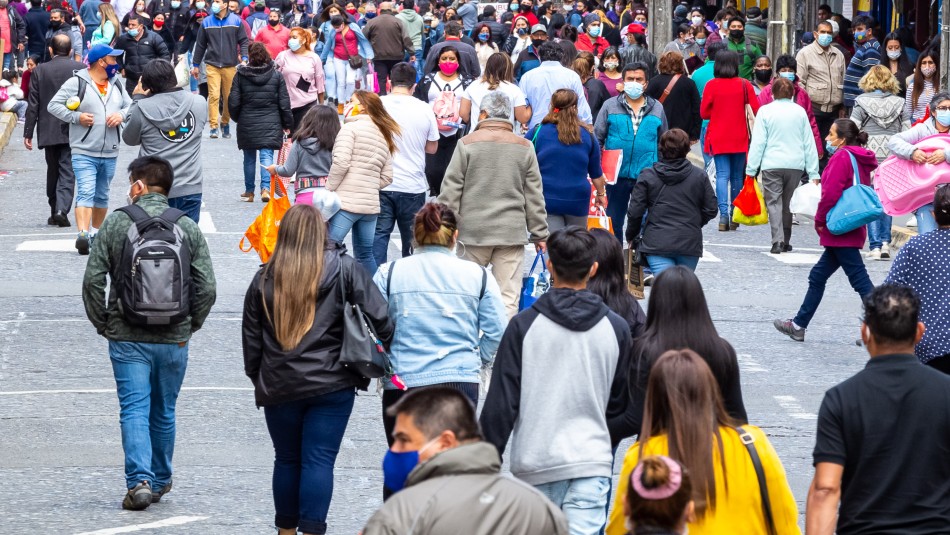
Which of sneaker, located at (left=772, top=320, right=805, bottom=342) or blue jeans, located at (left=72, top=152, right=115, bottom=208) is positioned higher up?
blue jeans, located at (left=72, top=152, right=115, bottom=208)

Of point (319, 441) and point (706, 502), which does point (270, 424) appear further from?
point (706, 502)

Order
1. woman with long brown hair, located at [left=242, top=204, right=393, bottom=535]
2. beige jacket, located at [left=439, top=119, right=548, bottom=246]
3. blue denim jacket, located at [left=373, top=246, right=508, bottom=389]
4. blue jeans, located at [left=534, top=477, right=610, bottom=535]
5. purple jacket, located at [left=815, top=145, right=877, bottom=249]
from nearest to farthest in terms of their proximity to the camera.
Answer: blue jeans, located at [left=534, top=477, right=610, bottom=535] < woman with long brown hair, located at [left=242, top=204, right=393, bottom=535] < blue denim jacket, located at [left=373, top=246, right=508, bottom=389] < beige jacket, located at [left=439, top=119, right=548, bottom=246] < purple jacket, located at [left=815, top=145, right=877, bottom=249]

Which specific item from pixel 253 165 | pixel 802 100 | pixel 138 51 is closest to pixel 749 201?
pixel 802 100

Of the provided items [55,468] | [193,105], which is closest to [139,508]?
[55,468]

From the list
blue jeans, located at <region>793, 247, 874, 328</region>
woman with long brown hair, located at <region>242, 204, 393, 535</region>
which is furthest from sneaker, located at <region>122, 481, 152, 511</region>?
blue jeans, located at <region>793, 247, 874, 328</region>

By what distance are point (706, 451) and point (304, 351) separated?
7.29 ft

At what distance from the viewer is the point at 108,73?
14039 mm

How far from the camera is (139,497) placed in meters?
7.60

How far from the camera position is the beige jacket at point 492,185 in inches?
408

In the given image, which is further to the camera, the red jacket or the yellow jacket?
the red jacket

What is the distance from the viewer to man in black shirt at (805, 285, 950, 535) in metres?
5.03

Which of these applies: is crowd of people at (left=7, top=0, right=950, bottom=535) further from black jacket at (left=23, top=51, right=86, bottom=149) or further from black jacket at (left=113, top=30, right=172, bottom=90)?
black jacket at (left=113, top=30, right=172, bottom=90)

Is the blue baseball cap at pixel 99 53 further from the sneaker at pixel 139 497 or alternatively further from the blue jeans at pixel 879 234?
the blue jeans at pixel 879 234

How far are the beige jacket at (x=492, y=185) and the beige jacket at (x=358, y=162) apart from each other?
1.16 m
